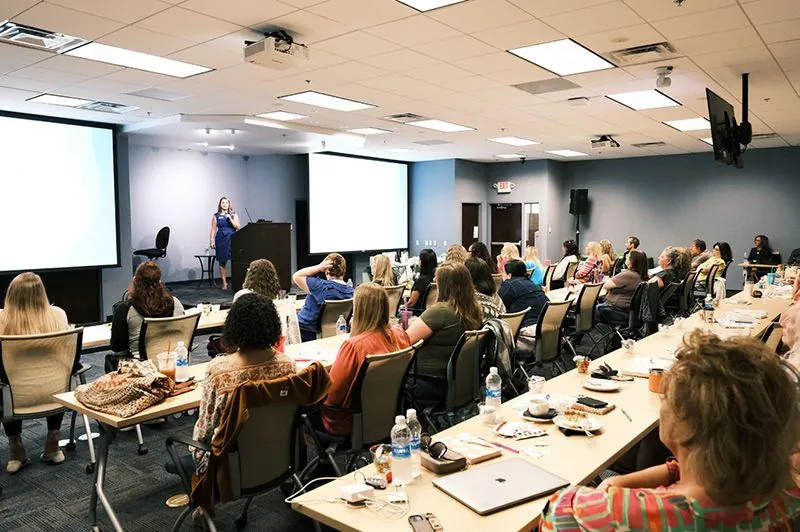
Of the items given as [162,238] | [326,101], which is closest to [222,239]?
[162,238]

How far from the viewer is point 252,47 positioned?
477cm

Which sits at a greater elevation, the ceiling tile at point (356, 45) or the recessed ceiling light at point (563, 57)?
the recessed ceiling light at point (563, 57)

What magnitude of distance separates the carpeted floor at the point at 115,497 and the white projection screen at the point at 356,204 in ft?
29.3

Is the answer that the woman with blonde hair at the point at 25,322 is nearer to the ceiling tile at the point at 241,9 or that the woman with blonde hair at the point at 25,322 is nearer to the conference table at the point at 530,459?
the ceiling tile at the point at 241,9

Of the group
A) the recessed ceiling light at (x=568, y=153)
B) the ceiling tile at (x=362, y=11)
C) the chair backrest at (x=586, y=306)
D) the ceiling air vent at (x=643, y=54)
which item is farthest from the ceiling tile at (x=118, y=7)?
the recessed ceiling light at (x=568, y=153)

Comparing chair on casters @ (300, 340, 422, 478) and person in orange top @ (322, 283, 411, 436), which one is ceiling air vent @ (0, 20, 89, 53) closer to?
person in orange top @ (322, 283, 411, 436)

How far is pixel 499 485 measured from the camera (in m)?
1.99

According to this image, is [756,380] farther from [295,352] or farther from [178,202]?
[178,202]

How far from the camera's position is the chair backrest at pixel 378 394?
10.1 ft

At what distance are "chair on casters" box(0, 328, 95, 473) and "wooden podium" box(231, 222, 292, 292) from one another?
6.55 meters

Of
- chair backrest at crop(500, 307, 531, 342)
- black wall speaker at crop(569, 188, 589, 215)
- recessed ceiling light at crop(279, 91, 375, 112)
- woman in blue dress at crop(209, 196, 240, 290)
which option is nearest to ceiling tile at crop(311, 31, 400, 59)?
recessed ceiling light at crop(279, 91, 375, 112)

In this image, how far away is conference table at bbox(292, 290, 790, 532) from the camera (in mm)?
1797

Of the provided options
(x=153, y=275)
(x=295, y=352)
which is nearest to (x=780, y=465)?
(x=295, y=352)

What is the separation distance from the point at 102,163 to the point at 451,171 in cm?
823
